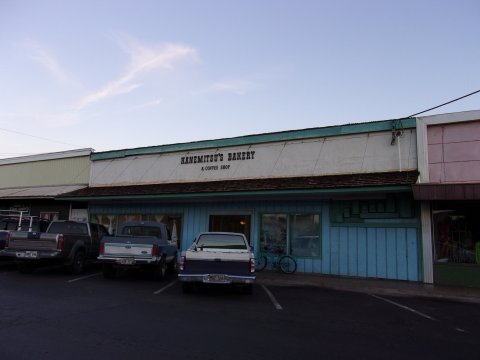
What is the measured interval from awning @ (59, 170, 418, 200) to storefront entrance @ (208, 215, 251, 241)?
1.57 m

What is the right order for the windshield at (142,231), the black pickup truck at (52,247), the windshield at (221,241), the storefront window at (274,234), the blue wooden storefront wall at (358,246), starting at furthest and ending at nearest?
the storefront window at (274,234), the windshield at (142,231), the blue wooden storefront wall at (358,246), the black pickup truck at (52,247), the windshield at (221,241)

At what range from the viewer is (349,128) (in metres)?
15.9

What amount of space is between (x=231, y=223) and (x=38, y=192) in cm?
1341

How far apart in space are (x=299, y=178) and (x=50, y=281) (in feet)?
31.8

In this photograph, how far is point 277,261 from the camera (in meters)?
16.3

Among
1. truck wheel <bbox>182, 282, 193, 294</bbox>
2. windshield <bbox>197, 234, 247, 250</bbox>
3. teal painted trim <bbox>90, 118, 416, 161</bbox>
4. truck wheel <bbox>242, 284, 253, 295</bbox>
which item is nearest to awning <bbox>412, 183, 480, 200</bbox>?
teal painted trim <bbox>90, 118, 416, 161</bbox>

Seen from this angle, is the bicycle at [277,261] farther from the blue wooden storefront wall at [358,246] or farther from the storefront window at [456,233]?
the storefront window at [456,233]

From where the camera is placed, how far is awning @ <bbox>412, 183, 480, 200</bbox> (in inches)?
477

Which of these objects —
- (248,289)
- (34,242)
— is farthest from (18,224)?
(248,289)

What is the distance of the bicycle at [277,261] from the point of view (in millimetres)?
15828

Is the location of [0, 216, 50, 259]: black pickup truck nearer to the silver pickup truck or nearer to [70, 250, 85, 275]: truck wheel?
[70, 250, 85, 275]: truck wheel

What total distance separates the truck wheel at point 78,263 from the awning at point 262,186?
4438 mm

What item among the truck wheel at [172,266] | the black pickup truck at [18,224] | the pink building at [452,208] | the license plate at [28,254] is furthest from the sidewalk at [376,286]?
the black pickup truck at [18,224]

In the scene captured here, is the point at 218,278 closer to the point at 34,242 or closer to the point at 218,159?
the point at 34,242
